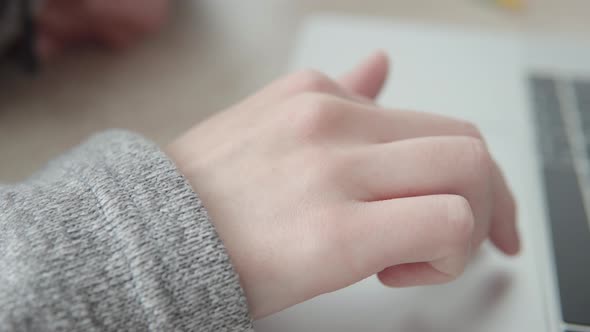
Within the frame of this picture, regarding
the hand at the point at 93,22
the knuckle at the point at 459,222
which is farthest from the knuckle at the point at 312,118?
the hand at the point at 93,22

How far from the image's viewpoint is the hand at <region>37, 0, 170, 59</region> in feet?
2.20

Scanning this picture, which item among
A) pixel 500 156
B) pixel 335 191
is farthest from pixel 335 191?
pixel 500 156

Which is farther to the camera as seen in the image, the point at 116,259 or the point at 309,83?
the point at 309,83

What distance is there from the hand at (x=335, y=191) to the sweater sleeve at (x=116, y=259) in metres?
0.03

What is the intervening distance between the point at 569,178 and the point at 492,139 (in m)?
0.08

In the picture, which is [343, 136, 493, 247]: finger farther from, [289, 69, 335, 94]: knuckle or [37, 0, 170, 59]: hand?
[37, 0, 170, 59]: hand

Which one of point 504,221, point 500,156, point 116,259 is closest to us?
point 116,259

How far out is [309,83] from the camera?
44cm

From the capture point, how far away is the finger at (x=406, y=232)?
334 mm

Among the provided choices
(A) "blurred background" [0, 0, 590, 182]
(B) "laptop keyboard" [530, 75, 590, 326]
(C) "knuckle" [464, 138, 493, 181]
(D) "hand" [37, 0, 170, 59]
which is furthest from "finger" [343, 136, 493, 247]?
(D) "hand" [37, 0, 170, 59]

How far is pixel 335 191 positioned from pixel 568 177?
269 mm

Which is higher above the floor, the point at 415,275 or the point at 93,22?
the point at 93,22

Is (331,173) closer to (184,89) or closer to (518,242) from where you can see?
(518,242)

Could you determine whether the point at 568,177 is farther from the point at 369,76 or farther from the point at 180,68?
the point at 180,68
